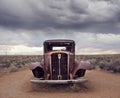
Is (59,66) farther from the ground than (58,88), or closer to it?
farther from the ground

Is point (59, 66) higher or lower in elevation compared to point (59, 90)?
higher

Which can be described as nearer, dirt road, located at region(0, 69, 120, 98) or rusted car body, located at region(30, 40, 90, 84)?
dirt road, located at region(0, 69, 120, 98)

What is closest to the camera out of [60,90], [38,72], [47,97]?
[47,97]

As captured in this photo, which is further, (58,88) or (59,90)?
(58,88)

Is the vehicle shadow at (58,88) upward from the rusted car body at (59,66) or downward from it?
downward

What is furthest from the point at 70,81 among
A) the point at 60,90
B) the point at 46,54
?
the point at 46,54

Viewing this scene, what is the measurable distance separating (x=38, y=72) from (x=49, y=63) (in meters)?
1.28

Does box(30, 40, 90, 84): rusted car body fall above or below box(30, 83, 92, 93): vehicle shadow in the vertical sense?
above

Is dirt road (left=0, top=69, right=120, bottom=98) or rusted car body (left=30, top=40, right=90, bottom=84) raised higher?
rusted car body (left=30, top=40, right=90, bottom=84)

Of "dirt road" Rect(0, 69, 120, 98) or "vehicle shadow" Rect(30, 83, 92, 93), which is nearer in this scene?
"dirt road" Rect(0, 69, 120, 98)

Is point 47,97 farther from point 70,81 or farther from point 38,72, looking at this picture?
point 38,72

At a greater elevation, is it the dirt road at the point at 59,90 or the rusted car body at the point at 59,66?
the rusted car body at the point at 59,66

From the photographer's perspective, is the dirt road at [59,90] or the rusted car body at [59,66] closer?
the dirt road at [59,90]

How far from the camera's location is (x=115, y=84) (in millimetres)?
19797
